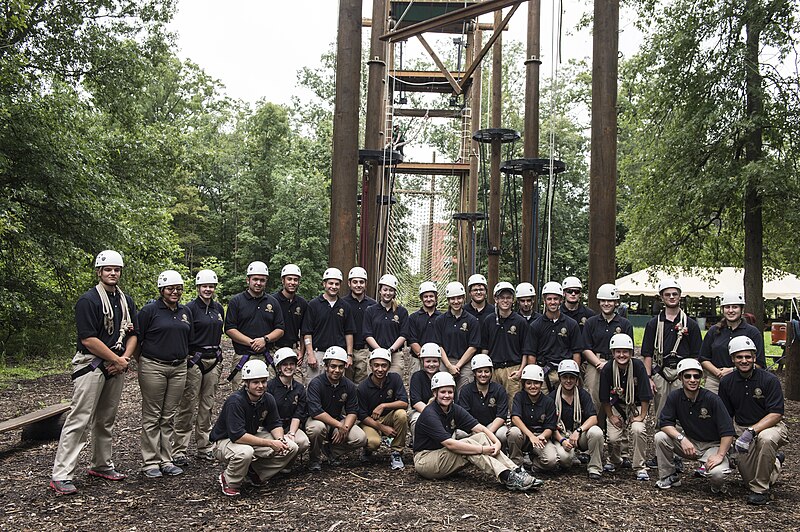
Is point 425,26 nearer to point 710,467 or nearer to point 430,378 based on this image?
point 430,378

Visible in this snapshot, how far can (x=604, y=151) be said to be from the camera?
7844 millimetres

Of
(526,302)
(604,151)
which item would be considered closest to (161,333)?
(526,302)

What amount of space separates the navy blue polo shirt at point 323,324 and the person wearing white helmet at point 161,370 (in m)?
1.31

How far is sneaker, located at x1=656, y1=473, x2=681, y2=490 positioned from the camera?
6.23 meters

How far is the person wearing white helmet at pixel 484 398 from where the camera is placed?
22.1ft

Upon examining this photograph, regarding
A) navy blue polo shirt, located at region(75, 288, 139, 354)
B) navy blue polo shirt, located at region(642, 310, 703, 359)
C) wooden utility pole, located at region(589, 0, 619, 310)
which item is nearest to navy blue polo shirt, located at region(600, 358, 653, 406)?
navy blue polo shirt, located at region(642, 310, 703, 359)

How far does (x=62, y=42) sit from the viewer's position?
13.9m

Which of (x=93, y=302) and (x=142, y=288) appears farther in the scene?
(x=142, y=288)

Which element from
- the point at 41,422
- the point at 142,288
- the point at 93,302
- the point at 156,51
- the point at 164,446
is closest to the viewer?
the point at 93,302

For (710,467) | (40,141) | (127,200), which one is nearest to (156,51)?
(127,200)

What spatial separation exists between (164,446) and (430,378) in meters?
2.44

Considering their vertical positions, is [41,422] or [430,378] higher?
[430,378]

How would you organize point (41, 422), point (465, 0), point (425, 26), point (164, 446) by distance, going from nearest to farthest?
point (164, 446) → point (41, 422) → point (425, 26) → point (465, 0)

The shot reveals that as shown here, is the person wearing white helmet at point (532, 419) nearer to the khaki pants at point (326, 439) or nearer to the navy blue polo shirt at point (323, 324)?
the khaki pants at point (326, 439)
